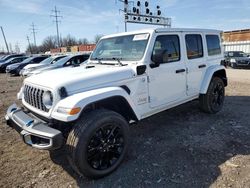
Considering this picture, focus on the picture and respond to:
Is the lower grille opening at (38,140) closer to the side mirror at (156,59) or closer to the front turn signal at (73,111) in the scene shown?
the front turn signal at (73,111)

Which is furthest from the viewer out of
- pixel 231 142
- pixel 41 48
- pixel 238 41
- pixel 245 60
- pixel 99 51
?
pixel 41 48

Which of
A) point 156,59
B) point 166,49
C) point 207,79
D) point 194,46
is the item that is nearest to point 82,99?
point 156,59

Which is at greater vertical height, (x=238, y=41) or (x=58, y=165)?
(x=238, y=41)

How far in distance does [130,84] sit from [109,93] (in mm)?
600

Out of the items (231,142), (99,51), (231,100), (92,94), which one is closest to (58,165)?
(92,94)

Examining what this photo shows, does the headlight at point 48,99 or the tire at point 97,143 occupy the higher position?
the headlight at point 48,99

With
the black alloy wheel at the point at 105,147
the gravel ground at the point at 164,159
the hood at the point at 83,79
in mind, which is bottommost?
the gravel ground at the point at 164,159

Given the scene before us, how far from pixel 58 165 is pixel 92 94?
4.77 ft

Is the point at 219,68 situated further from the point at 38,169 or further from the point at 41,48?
the point at 41,48

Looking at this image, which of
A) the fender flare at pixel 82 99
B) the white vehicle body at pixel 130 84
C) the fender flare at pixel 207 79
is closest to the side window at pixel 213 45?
the white vehicle body at pixel 130 84

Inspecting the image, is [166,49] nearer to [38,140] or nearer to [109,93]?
[109,93]

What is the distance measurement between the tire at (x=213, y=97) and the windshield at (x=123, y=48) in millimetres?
2361

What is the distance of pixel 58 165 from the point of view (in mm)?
3682

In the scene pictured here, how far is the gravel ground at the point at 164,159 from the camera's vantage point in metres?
3.17
